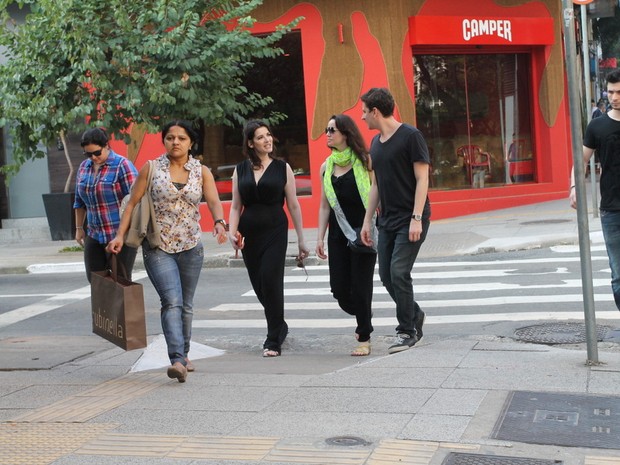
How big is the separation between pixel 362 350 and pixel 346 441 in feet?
9.39

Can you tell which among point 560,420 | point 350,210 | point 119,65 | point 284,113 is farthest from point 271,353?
point 284,113

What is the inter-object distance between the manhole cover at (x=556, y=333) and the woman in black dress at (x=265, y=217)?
198 centimetres

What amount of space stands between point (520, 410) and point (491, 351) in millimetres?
1815

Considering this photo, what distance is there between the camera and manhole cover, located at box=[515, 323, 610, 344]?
8.13 meters

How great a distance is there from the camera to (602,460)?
471 centimetres

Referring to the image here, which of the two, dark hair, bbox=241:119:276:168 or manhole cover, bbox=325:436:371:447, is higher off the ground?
dark hair, bbox=241:119:276:168

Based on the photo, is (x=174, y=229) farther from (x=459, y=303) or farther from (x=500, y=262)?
(x=500, y=262)

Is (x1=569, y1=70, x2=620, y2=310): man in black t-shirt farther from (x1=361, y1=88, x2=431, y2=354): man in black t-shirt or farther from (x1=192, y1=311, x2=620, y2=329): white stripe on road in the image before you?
(x1=192, y1=311, x2=620, y2=329): white stripe on road

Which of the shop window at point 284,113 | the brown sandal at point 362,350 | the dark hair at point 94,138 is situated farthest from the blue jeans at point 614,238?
the shop window at point 284,113

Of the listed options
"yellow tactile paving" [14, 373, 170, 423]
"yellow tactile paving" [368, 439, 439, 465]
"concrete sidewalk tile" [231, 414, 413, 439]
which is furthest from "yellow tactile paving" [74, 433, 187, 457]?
"yellow tactile paving" [368, 439, 439, 465]

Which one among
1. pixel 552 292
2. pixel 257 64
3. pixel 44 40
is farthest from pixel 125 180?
pixel 257 64

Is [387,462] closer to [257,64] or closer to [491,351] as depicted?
[491,351]

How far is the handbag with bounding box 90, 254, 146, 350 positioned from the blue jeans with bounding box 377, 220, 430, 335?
1901 mm

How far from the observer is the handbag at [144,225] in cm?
691
